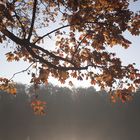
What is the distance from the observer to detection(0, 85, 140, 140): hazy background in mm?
71625

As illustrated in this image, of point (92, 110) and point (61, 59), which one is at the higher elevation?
point (92, 110)

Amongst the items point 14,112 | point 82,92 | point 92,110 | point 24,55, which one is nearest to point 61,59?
point 24,55

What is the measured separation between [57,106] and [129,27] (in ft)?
223

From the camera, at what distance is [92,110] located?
79.1m

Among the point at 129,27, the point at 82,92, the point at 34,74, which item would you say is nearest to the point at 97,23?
the point at 129,27

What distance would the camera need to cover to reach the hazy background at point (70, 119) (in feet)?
235

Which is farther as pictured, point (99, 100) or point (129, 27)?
point (99, 100)

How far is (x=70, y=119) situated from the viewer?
255 feet

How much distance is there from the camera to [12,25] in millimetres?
13375

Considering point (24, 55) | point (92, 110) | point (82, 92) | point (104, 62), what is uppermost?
point (82, 92)

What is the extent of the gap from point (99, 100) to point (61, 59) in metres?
71.5

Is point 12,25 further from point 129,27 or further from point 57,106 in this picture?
point 57,106

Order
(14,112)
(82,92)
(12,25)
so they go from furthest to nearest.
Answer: (82,92) < (14,112) < (12,25)

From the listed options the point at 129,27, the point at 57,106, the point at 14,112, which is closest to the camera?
the point at 129,27
